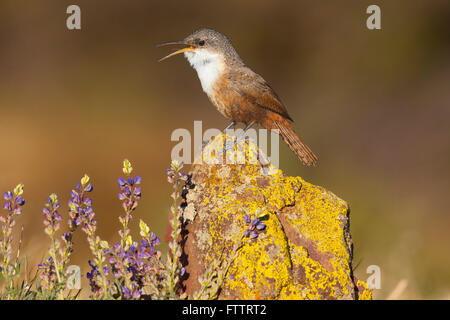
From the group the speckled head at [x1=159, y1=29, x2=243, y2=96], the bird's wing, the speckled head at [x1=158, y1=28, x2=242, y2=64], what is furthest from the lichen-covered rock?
the speckled head at [x1=158, y1=28, x2=242, y2=64]

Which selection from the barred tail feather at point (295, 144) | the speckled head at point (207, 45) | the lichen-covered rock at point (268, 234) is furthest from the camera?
the speckled head at point (207, 45)

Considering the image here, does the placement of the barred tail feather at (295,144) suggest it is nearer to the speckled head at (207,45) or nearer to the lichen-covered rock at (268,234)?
the speckled head at (207,45)

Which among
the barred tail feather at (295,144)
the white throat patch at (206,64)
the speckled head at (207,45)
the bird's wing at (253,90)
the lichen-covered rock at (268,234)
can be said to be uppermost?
the speckled head at (207,45)

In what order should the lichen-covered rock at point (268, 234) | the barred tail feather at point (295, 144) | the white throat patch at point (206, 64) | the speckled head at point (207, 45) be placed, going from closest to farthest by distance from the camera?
1. the lichen-covered rock at point (268, 234)
2. the barred tail feather at point (295, 144)
3. the white throat patch at point (206, 64)
4. the speckled head at point (207, 45)

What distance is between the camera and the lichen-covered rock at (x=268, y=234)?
377cm

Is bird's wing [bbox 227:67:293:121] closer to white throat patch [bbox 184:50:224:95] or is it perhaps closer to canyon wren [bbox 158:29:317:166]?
canyon wren [bbox 158:29:317:166]

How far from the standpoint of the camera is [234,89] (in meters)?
6.04

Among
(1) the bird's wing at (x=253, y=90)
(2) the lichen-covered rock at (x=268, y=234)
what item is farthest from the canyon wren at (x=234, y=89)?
(2) the lichen-covered rock at (x=268, y=234)

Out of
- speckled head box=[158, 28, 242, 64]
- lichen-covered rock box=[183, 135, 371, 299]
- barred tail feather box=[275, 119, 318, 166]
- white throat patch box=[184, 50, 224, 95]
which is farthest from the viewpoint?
speckled head box=[158, 28, 242, 64]

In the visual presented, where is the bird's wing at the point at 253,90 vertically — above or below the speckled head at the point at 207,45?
below

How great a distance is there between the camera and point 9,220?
11.6 feet

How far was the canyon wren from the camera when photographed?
6.05m

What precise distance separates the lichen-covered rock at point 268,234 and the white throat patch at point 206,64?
181 cm
